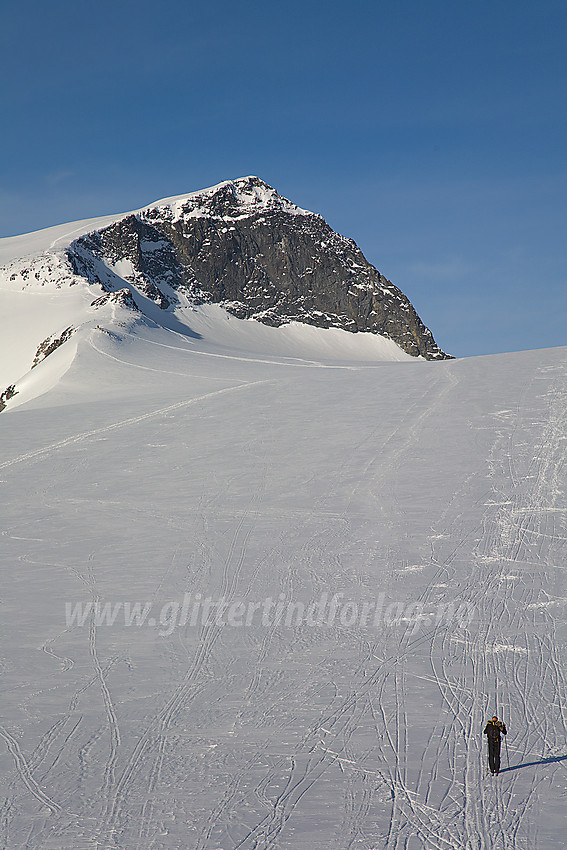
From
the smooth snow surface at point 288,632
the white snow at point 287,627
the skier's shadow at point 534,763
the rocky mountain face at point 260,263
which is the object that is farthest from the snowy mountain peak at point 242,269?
the skier's shadow at point 534,763

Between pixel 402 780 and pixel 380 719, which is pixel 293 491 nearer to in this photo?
pixel 380 719

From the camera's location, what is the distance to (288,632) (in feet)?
38.1

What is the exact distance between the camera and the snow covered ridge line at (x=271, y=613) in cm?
1188

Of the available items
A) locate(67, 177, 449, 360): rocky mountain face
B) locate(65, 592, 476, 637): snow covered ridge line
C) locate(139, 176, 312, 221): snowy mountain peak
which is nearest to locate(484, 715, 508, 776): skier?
locate(65, 592, 476, 637): snow covered ridge line

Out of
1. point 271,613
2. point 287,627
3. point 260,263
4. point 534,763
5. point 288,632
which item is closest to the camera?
point 534,763

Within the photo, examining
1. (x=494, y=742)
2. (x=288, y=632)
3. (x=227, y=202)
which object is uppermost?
(x=227, y=202)

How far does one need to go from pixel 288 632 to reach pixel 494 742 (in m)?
4.75

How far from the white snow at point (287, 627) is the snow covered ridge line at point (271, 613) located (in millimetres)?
49

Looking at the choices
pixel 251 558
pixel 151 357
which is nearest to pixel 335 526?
pixel 251 558

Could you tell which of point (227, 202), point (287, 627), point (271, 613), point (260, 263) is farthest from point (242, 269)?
point (287, 627)

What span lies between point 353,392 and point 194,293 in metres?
110

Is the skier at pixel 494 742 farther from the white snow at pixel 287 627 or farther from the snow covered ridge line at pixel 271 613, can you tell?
→ the snow covered ridge line at pixel 271 613

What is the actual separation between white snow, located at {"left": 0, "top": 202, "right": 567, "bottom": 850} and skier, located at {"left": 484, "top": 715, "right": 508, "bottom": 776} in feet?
0.59

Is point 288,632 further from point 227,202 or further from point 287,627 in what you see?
point 227,202
